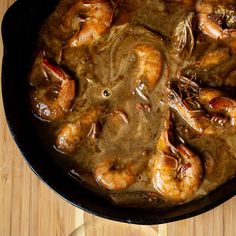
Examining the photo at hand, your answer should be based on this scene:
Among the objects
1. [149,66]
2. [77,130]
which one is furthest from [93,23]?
[77,130]

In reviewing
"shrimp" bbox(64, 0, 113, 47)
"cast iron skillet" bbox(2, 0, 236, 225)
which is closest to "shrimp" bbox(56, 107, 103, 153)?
"cast iron skillet" bbox(2, 0, 236, 225)

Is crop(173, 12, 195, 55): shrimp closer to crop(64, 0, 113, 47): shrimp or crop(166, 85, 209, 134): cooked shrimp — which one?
crop(166, 85, 209, 134): cooked shrimp

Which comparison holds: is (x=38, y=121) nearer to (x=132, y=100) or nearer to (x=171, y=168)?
(x=132, y=100)

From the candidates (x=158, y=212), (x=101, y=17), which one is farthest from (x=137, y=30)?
(x=158, y=212)

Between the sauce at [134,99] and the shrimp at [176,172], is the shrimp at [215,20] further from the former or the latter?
the shrimp at [176,172]

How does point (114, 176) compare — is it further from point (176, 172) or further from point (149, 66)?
point (149, 66)
